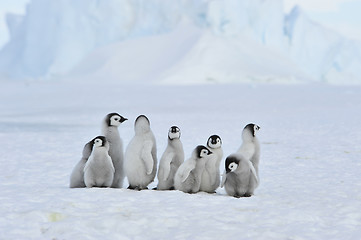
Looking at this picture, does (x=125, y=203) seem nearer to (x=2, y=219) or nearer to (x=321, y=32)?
(x=2, y=219)

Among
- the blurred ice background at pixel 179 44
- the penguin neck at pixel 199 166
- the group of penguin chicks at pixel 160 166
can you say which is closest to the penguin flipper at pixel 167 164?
the group of penguin chicks at pixel 160 166

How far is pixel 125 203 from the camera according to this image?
3.18 m

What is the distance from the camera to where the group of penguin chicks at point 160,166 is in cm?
357

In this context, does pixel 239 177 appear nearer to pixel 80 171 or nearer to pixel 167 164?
pixel 167 164

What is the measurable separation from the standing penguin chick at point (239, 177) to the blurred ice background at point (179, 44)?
2551 cm

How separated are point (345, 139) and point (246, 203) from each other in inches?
169

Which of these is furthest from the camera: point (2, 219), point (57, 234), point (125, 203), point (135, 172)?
point (135, 172)

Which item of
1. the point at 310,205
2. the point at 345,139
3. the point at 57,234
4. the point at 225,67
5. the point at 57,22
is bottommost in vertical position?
the point at 57,234

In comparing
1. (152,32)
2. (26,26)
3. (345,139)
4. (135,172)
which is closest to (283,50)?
(152,32)

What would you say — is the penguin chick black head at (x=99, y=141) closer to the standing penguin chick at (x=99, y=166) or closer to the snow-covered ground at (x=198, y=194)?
the standing penguin chick at (x=99, y=166)

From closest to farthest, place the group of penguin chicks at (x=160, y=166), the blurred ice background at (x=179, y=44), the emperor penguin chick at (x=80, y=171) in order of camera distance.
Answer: the group of penguin chicks at (x=160, y=166), the emperor penguin chick at (x=80, y=171), the blurred ice background at (x=179, y=44)

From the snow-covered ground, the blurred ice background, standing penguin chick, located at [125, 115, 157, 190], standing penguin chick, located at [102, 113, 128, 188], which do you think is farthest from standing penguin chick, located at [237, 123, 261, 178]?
the blurred ice background

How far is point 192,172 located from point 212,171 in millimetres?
184

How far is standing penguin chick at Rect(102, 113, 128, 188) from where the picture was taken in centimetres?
391
